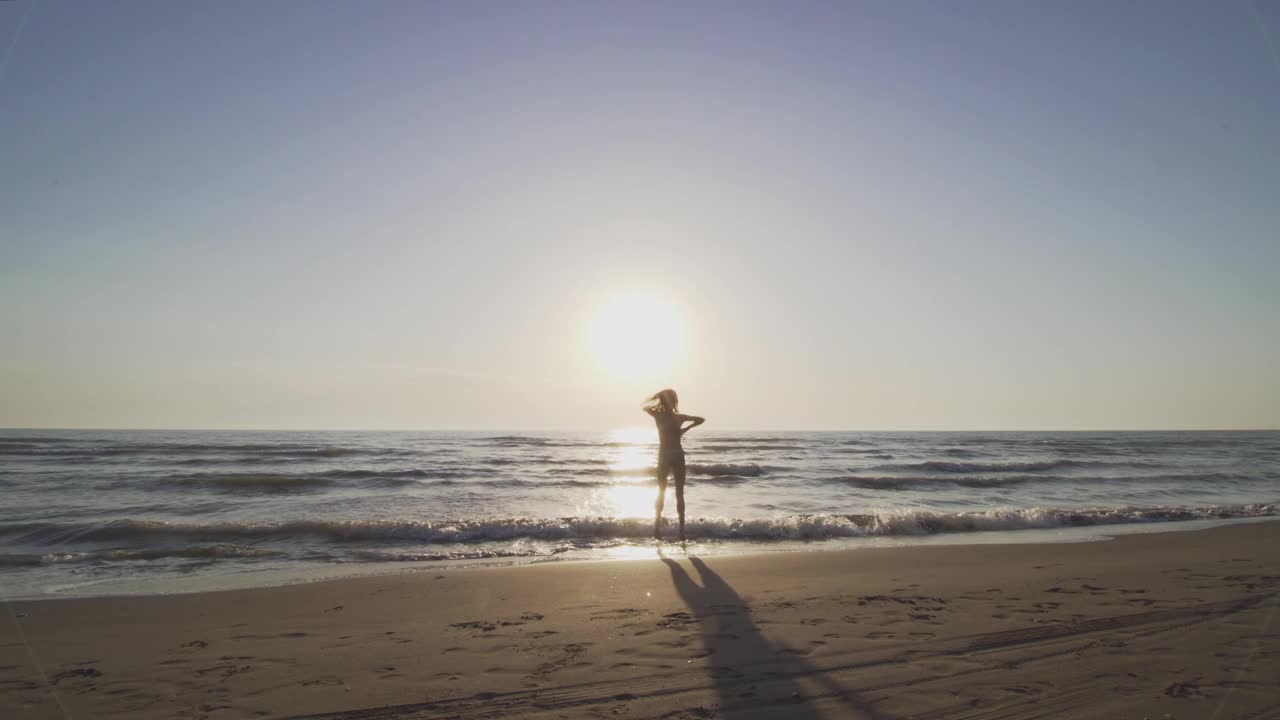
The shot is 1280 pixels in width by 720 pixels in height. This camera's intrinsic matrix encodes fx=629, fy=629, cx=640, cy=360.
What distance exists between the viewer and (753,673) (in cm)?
399

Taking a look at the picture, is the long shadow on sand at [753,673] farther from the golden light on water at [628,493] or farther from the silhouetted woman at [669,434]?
the golden light on water at [628,493]

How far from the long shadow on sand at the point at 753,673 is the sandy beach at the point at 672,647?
0.02m

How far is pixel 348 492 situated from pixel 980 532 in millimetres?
16284

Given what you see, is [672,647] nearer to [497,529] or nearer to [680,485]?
[680,485]

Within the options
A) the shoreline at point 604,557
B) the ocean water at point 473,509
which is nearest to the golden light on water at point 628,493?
the ocean water at point 473,509

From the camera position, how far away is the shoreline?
734 centimetres

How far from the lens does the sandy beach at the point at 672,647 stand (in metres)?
3.61

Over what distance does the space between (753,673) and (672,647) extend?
29.2 inches

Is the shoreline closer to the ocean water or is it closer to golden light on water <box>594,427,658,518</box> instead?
the ocean water

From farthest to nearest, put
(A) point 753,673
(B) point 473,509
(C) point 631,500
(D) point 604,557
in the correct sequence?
(C) point 631,500
(B) point 473,509
(D) point 604,557
(A) point 753,673

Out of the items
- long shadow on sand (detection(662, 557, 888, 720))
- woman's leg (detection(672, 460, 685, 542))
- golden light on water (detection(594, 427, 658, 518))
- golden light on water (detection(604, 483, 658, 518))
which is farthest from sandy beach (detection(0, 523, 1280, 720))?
golden light on water (detection(594, 427, 658, 518))

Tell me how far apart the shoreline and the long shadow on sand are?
3363 mm

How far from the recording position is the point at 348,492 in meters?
18.3

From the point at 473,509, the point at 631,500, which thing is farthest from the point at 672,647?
the point at 631,500
